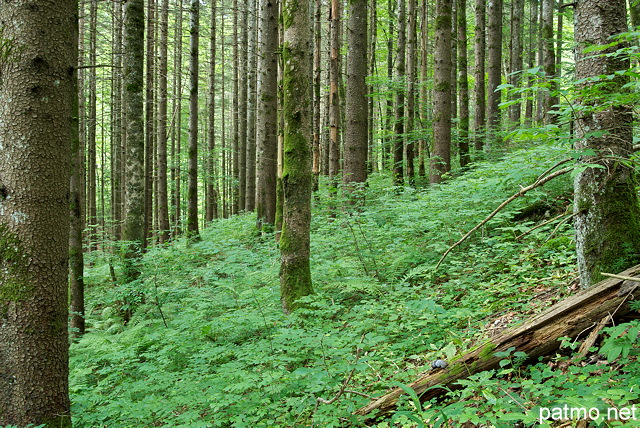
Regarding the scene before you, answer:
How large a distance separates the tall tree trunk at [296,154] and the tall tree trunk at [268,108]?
5190 millimetres

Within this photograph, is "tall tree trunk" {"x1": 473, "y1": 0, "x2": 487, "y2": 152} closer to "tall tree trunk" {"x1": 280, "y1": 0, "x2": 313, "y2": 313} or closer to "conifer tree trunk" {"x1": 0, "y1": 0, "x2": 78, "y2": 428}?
"tall tree trunk" {"x1": 280, "y1": 0, "x2": 313, "y2": 313}

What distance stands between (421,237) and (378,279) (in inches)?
45.6

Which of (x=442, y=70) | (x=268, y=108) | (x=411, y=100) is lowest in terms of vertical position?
(x=268, y=108)

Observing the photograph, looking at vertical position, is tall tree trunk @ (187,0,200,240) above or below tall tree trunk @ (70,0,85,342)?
above

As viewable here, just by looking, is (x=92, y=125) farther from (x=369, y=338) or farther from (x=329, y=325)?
(x=369, y=338)

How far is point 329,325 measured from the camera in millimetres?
4500

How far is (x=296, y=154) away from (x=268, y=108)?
595 cm

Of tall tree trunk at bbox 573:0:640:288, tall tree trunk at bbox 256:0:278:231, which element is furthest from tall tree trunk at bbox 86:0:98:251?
tall tree trunk at bbox 573:0:640:288

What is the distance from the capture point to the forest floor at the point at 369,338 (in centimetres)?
280

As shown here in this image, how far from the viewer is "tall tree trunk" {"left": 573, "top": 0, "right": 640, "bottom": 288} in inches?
124

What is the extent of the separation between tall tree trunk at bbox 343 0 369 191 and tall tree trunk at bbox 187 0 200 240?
4633 millimetres

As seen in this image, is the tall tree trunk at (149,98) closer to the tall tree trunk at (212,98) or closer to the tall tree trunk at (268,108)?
the tall tree trunk at (212,98)

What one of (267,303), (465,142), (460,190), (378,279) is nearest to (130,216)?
(267,303)

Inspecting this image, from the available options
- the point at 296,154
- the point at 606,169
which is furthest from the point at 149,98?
A: the point at 606,169
